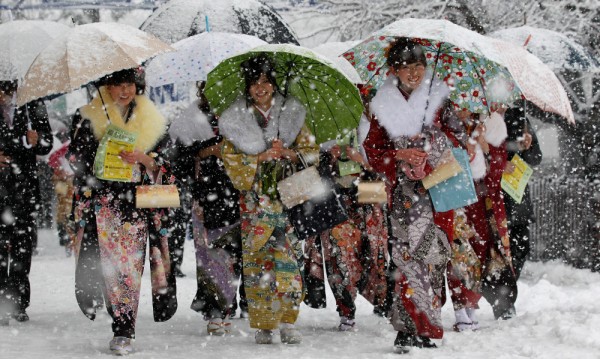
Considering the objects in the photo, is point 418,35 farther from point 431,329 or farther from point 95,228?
point 95,228

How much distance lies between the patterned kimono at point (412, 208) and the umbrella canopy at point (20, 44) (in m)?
2.78

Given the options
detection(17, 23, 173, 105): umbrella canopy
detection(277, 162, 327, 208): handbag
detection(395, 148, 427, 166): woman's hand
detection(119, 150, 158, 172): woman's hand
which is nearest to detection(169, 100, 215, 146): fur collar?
detection(119, 150, 158, 172): woman's hand

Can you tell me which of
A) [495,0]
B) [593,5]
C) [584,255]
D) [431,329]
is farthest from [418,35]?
[495,0]

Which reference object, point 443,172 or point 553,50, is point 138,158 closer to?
point 443,172

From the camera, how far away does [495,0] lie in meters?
13.8

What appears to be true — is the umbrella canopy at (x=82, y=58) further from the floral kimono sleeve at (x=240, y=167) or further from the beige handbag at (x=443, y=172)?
the beige handbag at (x=443, y=172)

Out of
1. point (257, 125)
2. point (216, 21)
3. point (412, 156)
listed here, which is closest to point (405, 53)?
point (412, 156)

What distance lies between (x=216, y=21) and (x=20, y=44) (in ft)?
5.60

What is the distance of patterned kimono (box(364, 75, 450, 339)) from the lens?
20.3 feet

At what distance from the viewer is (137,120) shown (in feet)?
21.1

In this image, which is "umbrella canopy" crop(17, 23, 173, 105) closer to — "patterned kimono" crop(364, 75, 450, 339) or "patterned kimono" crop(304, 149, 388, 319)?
"patterned kimono" crop(364, 75, 450, 339)

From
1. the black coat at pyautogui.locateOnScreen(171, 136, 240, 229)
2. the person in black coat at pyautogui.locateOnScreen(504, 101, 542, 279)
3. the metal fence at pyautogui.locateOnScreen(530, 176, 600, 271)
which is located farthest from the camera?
the metal fence at pyautogui.locateOnScreen(530, 176, 600, 271)

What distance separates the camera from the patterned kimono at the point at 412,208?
6.19m

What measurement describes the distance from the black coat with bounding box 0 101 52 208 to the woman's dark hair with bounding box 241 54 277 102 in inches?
82.4
